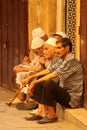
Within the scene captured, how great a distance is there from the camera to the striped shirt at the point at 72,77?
858 centimetres

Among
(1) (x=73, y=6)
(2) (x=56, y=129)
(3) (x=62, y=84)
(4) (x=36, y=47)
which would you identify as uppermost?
(1) (x=73, y=6)

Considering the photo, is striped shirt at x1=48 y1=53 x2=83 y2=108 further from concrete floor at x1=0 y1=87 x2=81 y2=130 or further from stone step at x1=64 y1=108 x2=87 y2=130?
concrete floor at x1=0 y1=87 x2=81 y2=130

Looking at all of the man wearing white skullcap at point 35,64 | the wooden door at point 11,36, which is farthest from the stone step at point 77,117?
the wooden door at point 11,36

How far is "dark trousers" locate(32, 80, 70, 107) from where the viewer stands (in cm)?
848

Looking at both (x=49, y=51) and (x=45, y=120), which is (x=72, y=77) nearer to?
(x=49, y=51)

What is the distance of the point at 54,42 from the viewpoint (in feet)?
29.6

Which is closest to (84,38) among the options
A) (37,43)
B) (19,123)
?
(37,43)

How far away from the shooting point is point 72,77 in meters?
8.75

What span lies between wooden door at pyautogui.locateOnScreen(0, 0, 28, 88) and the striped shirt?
3.09 metres

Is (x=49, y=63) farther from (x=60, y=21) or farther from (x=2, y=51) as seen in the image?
(x=2, y=51)

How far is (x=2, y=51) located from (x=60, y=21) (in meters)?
2.99

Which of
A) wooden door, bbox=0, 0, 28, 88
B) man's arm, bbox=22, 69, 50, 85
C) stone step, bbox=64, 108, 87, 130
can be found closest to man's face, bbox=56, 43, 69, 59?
man's arm, bbox=22, 69, 50, 85

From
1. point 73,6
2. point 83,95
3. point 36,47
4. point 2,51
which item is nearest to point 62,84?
point 83,95

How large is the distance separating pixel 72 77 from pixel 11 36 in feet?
13.2
